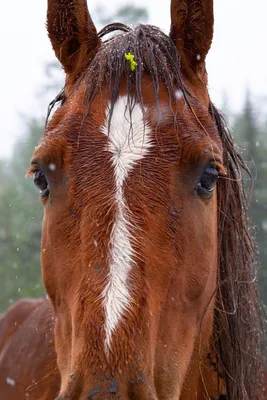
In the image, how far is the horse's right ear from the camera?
10.7 ft

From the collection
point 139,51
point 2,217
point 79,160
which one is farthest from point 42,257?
point 2,217

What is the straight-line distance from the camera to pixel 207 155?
108 inches

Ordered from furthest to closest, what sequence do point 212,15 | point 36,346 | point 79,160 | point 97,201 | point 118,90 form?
point 36,346, point 212,15, point 118,90, point 79,160, point 97,201

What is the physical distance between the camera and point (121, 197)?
8.23 feet

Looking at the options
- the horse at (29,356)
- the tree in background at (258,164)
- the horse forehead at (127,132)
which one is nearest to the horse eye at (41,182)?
the horse forehead at (127,132)

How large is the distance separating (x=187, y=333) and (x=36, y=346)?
2035mm

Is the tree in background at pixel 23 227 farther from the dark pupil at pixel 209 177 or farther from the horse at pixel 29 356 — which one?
the dark pupil at pixel 209 177

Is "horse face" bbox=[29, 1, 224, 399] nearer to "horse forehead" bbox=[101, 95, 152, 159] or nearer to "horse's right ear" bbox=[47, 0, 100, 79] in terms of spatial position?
"horse forehead" bbox=[101, 95, 152, 159]

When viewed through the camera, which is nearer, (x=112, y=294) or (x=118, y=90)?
(x=112, y=294)

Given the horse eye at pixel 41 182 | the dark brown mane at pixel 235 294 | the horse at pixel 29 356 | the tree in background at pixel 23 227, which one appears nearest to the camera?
the horse eye at pixel 41 182

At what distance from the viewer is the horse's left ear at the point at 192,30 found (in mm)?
3205

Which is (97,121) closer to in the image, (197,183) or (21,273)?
(197,183)

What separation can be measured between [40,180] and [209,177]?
2.74 ft

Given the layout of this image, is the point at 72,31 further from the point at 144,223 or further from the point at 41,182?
the point at 144,223
